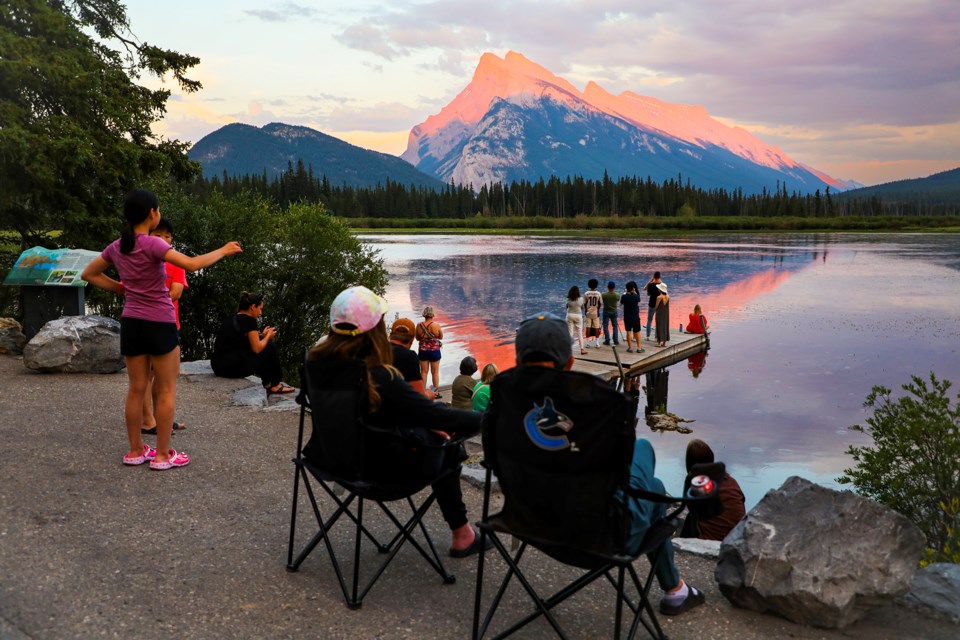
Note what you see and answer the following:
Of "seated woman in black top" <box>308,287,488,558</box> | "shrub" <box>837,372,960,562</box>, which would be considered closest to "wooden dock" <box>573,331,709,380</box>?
"shrub" <box>837,372,960,562</box>

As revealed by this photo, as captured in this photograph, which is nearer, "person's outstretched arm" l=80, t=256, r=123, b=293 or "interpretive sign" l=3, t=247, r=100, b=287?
"person's outstretched arm" l=80, t=256, r=123, b=293

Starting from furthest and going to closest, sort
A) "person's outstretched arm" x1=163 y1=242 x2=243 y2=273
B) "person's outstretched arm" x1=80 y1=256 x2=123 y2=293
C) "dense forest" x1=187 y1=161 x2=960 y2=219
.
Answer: "dense forest" x1=187 y1=161 x2=960 y2=219, "person's outstretched arm" x1=80 y1=256 x2=123 y2=293, "person's outstretched arm" x1=163 y1=242 x2=243 y2=273

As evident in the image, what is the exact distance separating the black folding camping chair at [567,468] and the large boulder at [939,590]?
1613mm

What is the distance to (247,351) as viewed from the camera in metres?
10.7

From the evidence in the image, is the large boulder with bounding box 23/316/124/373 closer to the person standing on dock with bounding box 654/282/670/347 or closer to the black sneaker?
the black sneaker

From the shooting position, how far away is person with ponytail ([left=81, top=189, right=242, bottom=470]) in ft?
19.2

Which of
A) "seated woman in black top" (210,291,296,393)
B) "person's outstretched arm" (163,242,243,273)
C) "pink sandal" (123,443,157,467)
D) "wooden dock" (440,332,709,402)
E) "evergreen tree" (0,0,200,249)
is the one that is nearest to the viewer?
"person's outstretched arm" (163,242,243,273)

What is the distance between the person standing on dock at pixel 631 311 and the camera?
22.6 metres

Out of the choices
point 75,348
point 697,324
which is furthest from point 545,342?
point 697,324

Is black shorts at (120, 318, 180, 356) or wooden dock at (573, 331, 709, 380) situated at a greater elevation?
black shorts at (120, 318, 180, 356)

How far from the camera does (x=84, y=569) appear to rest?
4.50 metres

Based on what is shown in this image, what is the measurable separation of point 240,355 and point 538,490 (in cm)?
813

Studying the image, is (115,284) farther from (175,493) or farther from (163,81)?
(163,81)

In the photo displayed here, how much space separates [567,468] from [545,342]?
57cm
